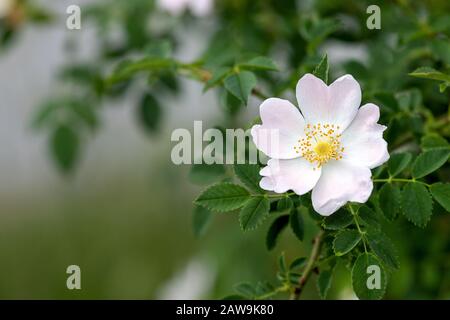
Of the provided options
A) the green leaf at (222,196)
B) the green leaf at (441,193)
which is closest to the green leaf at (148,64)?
the green leaf at (222,196)

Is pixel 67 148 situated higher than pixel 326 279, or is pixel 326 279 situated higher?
pixel 67 148

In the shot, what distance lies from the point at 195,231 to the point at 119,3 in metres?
0.55

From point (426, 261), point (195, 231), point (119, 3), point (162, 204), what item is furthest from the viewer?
point (162, 204)

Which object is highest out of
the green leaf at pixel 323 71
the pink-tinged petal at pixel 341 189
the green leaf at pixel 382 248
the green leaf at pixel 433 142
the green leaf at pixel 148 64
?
the green leaf at pixel 148 64

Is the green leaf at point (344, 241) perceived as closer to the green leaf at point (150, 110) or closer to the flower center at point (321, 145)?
the flower center at point (321, 145)

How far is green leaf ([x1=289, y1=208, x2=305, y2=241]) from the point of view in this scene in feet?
2.26

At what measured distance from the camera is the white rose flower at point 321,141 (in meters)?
0.64

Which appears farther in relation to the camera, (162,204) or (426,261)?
(162,204)

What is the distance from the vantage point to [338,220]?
0.64 m

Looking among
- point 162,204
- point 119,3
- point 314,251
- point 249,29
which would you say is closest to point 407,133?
point 314,251

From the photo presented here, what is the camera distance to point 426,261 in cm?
102

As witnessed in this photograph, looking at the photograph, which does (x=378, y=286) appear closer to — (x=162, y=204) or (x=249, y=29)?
(x=249, y=29)

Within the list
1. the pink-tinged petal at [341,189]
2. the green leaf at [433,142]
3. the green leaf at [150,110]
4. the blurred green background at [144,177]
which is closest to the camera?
the pink-tinged petal at [341,189]

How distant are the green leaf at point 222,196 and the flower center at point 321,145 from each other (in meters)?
0.06
